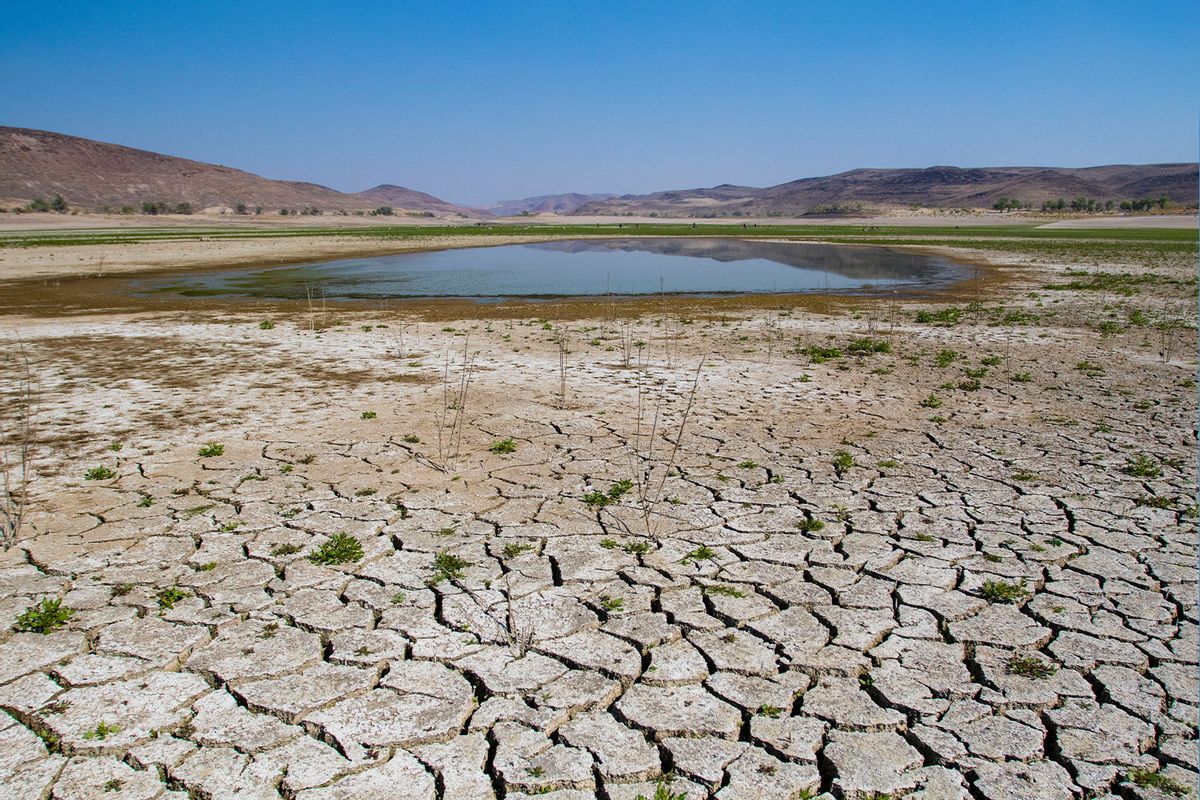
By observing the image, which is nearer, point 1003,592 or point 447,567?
point 1003,592

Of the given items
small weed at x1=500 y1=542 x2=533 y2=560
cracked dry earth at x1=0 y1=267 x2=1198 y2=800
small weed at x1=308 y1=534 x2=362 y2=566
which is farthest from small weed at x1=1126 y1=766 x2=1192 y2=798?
small weed at x1=308 y1=534 x2=362 y2=566

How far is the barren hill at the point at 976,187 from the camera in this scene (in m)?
133

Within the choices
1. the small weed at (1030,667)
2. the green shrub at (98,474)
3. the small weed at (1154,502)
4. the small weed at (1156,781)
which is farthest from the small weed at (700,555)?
the green shrub at (98,474)

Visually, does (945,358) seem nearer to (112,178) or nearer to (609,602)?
(609,602)

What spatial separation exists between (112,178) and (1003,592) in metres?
142

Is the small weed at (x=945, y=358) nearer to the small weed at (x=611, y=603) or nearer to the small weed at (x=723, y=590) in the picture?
the small weed at (x=723, y=590)

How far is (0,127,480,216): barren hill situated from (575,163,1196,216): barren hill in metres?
83.9

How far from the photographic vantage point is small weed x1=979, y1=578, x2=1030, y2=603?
4.33m

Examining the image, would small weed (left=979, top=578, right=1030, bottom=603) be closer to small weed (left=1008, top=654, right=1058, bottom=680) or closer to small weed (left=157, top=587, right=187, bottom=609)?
small weed (left=1008, top=654, right=1058, bottom=680)

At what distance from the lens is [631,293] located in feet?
68.3

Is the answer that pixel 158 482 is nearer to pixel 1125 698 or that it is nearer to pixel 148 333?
pixel 1125 698

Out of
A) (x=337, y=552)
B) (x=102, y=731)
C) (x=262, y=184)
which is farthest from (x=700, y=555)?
(x=262, y=184)

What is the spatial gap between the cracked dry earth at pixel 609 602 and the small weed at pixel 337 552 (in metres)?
0.07

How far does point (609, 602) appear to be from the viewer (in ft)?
14.1
